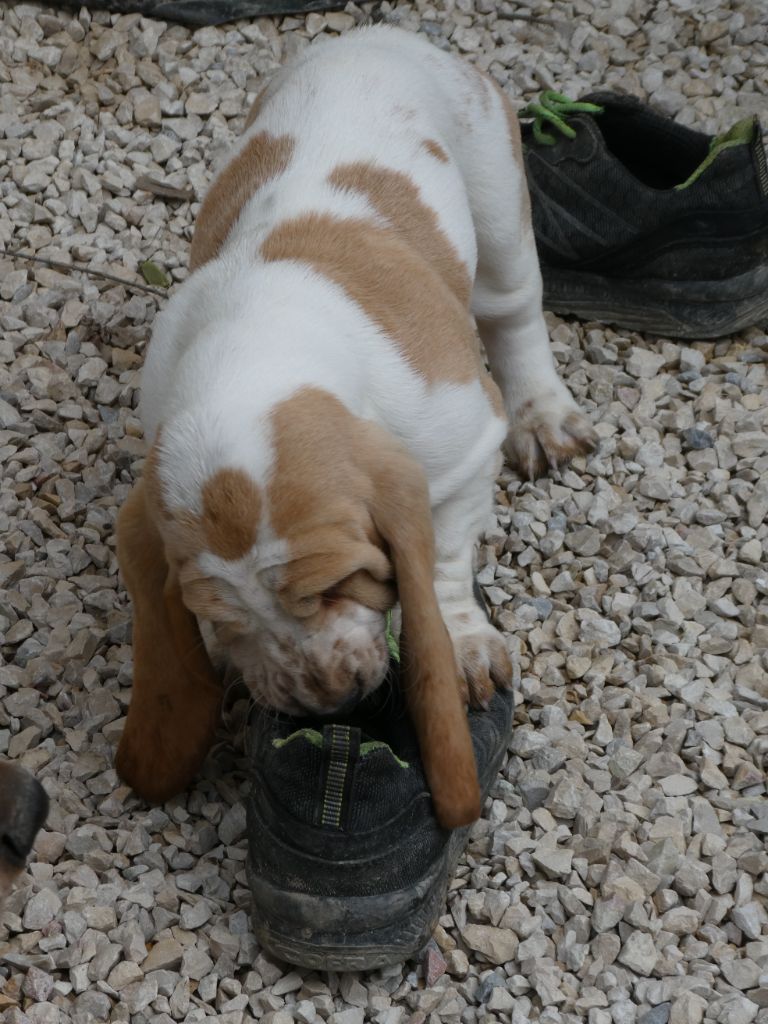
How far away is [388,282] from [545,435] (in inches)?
39.8

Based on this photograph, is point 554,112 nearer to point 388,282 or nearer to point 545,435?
point 545,435

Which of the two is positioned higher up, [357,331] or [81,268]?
[357,331]

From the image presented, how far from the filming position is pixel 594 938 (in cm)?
271

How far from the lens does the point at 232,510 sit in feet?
7.63

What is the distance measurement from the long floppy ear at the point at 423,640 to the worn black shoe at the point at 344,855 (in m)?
0.07

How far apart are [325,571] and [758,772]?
1224 mm

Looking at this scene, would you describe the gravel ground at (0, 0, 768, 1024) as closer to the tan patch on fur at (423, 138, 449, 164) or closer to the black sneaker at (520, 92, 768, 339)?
the black sneaker at (520, 92, 768, 339)

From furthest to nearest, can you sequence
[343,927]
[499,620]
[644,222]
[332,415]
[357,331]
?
1. [644,222]
2. [499,620]
3. [357,331]
4. [343,927]
5. [332,415]

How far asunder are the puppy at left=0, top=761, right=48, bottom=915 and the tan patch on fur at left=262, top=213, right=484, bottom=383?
115cm

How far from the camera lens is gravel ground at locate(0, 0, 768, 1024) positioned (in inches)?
105

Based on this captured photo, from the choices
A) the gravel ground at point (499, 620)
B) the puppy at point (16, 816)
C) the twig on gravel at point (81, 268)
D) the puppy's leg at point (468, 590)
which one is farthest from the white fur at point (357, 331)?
the twig on gravel at point (81, 268)

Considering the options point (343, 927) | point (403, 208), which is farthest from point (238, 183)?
point (343, 927)

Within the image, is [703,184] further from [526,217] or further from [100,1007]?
[100,1007]

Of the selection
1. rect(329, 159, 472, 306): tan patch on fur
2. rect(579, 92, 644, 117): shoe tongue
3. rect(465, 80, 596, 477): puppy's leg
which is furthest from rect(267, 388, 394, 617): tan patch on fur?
rect(579, 92, 644, 117): shoe tongue
